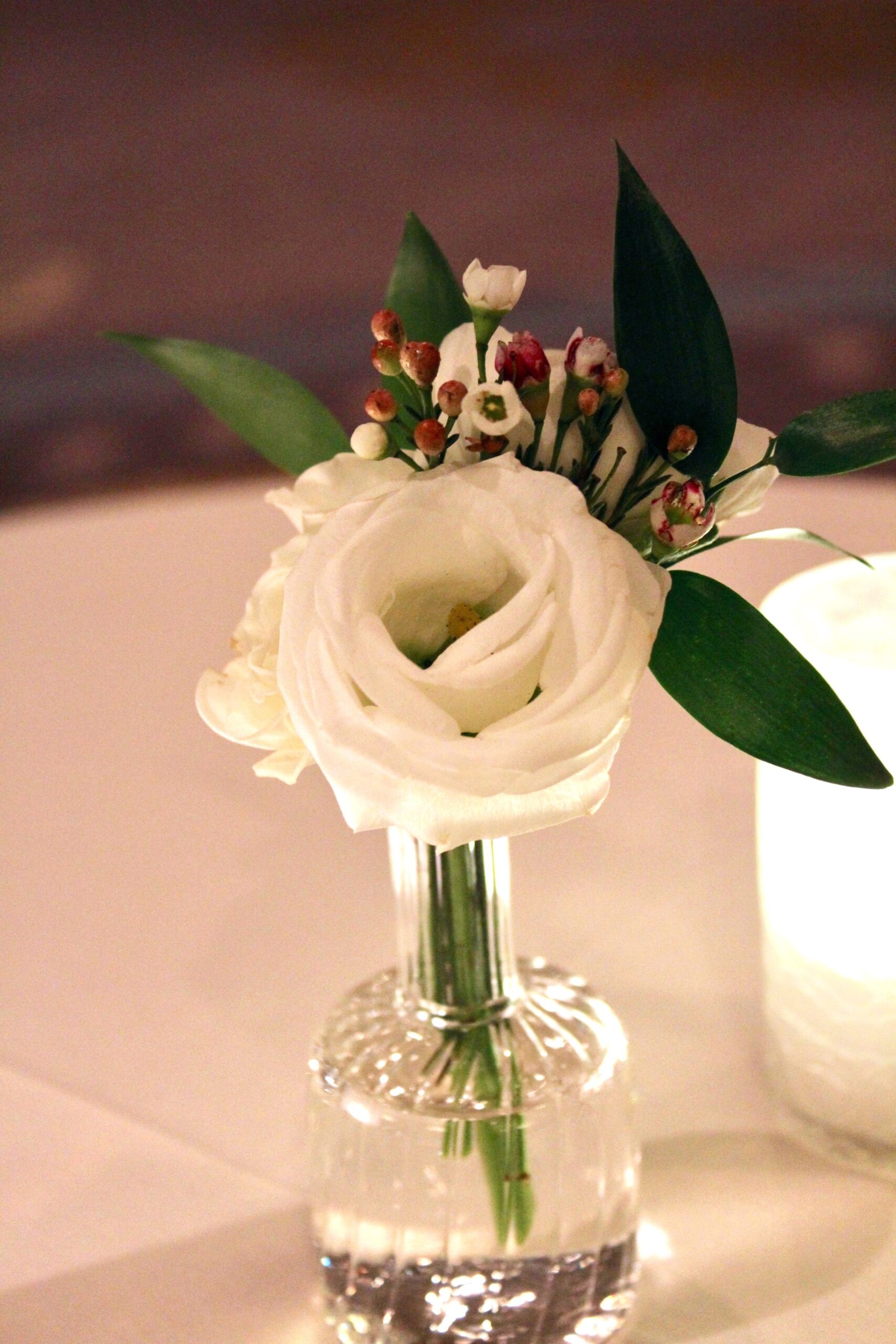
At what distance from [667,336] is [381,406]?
0.10 m

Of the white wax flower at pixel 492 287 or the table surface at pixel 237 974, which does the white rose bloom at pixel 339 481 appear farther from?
the table surface at pixel 237 974

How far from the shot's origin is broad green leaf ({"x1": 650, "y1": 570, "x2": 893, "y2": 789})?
0.44 m

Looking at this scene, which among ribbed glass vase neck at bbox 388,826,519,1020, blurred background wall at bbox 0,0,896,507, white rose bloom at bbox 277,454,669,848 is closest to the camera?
white rose bloom at bbox 277,454,669,848

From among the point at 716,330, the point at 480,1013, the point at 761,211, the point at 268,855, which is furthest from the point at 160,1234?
the point at 761,211

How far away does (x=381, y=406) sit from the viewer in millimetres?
436

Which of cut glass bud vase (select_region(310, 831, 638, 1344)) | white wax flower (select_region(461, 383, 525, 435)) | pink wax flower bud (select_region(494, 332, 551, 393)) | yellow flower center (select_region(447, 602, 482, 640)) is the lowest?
cut glass bud vase (select_region(310, 831, 638, 1344))

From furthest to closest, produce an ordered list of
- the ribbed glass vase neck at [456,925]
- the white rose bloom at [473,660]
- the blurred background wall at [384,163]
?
the blurred background wall at [384,163]
the ribbed glass vase neck at [456,925]
the white rose bloom at [473,660]

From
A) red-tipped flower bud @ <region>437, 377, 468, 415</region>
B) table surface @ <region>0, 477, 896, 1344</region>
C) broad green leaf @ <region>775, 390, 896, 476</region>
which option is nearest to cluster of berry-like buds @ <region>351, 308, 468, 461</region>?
red-tipped flower bud @ <region>437, 377, 468, 415</region>

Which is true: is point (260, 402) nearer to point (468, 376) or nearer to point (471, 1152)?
point (468, 376)

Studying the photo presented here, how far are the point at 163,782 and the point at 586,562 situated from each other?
536mm

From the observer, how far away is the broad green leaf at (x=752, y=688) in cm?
44

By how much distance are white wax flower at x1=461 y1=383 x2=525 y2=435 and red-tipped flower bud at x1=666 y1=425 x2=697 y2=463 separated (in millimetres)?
51

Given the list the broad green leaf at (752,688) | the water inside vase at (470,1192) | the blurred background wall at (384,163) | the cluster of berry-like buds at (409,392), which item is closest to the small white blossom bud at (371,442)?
the cluster of berry-like buds at (409,392)

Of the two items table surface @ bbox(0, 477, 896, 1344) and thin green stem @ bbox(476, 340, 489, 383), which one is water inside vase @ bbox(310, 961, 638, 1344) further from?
thin green stem @ bbox(476, 340, 489, 383)
